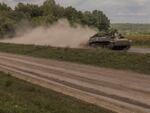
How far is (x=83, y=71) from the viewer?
25.2 metres

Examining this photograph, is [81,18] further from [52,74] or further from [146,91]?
[146,91]

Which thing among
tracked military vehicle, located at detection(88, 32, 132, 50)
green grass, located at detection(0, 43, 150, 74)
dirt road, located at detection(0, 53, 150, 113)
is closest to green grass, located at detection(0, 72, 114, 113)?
dirt road, located at detection(0, 53, 150, 113)

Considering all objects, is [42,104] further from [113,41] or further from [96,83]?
[113,41]

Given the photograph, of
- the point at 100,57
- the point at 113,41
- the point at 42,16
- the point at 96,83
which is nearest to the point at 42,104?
the point at 96,83

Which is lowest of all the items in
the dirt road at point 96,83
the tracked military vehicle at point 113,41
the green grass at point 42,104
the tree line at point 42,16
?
the dirt road at point 96,83

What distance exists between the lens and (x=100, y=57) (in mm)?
30062

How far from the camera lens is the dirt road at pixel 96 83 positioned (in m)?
15.1

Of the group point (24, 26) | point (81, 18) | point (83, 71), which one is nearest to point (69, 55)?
point (83, 71)

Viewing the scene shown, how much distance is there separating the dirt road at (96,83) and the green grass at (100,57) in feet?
4.98

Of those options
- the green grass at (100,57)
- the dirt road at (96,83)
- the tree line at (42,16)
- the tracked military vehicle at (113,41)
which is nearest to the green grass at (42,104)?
the dirt road at (96,83)

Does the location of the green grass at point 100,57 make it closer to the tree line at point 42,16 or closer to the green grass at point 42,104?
the green grass at point 42,104

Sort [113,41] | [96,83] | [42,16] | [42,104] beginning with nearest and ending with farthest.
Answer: [42,104]
[96,83]
[113,41]
[42,16]

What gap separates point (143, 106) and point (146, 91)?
121 inches

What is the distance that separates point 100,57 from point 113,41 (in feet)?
23.5
